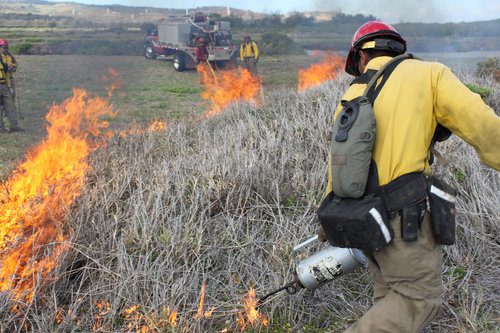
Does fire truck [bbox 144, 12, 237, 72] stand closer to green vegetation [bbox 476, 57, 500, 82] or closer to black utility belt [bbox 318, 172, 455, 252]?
green vegetation [bbox 476, 57, 500, 82]

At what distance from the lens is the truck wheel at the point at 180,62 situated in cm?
1800

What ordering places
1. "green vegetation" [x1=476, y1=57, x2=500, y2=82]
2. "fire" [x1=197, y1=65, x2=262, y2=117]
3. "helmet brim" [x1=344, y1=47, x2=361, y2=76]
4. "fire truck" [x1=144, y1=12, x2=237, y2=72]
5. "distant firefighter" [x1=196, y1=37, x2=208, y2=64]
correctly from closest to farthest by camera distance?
"helmet brim" [x1=344, y1=47, x2=361, y2=76] < "fire" [x1=197, y1=65, x2=262, y2=117] < "green vegetation" [x1=476, y1=57, x2=500, y2=82] < "distant firefighter" [x1=196, y1=37, x2=208, y2=64] < "fire truck" [x1=144, y1=12, x2=237, y2=72]

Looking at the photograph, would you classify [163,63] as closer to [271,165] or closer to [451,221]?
[271,165]

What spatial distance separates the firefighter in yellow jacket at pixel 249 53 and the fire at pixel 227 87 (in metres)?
0.41

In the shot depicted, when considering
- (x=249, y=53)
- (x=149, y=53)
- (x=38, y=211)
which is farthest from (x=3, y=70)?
(x=149, y=53)

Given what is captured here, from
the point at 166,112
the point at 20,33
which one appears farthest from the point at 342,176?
the point at 20,33

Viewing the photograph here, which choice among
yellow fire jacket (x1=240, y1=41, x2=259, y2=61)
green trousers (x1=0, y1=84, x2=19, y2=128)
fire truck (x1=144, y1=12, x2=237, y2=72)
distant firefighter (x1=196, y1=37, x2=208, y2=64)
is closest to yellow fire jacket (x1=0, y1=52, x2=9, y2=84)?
green trousers (x1=0, y1=84, x2=19, y2=128)

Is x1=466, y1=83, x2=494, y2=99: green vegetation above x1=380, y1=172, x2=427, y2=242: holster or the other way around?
the other way around

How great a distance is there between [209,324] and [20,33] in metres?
26.9

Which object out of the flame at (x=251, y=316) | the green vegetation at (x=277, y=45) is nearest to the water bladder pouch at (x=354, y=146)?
the flame at (x=251, y=316)

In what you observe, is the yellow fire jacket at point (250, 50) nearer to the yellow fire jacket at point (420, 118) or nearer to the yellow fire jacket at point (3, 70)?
the yellow fire jacket at point (3, 70)

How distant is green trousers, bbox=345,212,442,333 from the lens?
2252 mm

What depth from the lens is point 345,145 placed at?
224cm

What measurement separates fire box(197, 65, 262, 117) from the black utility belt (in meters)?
→ 5.36
